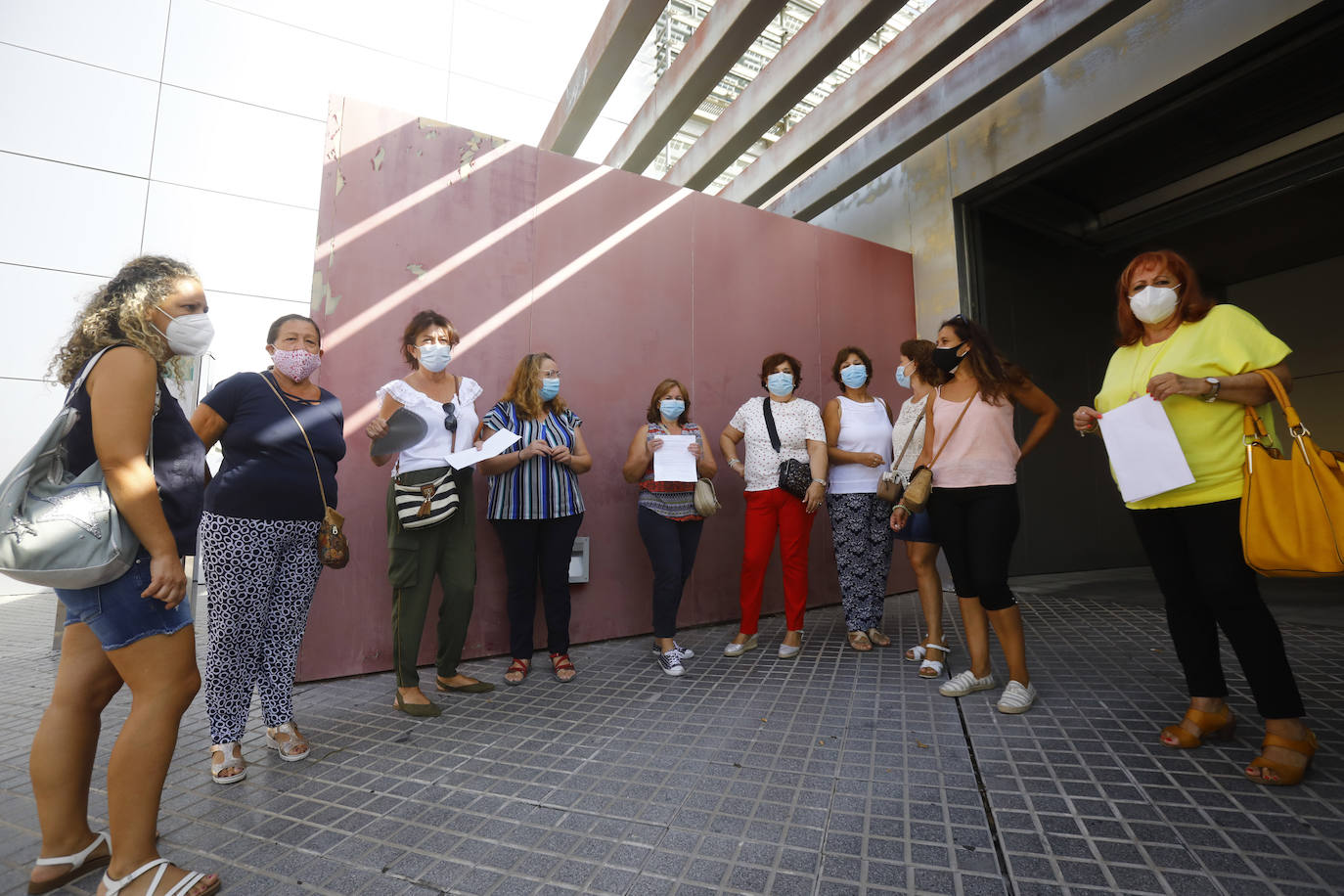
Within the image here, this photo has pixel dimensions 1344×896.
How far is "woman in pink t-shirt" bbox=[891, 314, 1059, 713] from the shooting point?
2.79 m

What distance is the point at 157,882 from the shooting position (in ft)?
4.98

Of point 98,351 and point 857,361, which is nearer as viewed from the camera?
point 98,351

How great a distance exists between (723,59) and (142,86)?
247 inches

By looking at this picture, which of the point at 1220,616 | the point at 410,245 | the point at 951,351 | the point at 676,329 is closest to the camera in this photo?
the point at 1220,616

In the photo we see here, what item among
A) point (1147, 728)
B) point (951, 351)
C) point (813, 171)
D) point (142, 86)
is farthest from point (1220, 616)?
point (142, 86)

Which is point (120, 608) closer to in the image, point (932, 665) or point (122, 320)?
point (122, 320)

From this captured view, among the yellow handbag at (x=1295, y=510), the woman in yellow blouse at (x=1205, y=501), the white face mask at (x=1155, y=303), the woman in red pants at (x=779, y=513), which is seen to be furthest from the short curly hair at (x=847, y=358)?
the yellow handbag at (x=1295, y=510)

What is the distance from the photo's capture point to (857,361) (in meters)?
4.03

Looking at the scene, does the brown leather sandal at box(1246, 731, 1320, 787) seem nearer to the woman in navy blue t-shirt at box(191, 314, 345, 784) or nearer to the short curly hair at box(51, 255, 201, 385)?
the woman in navy blue t-shirt at box(191, 314, 345, 784)

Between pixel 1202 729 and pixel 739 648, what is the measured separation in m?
2.22

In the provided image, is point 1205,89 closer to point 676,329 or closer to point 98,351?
point 676,329

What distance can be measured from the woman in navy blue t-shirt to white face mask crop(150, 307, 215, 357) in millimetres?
663

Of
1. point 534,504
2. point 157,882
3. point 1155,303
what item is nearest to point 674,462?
point 534,504

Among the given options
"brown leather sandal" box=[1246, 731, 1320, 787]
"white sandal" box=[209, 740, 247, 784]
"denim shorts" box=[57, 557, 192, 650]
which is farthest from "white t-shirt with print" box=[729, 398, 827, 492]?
"denim shorts" box=[57, 557, 192, 650]
